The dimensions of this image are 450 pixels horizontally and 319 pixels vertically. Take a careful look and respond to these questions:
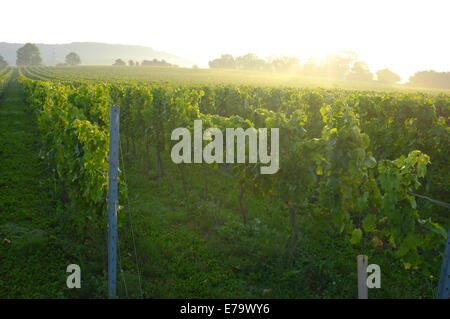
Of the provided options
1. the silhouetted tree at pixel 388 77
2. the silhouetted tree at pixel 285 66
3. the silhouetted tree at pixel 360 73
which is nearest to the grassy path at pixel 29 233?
the silhouetted tree at pixel 360 73

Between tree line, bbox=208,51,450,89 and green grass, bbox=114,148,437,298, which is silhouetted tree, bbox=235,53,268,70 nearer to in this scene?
tree line, bbox=208,51,450,89

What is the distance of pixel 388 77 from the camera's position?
9719cm

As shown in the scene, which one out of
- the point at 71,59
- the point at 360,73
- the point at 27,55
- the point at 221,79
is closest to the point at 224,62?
the point at 360,73

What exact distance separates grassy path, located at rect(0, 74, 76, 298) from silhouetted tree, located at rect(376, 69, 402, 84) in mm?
103929

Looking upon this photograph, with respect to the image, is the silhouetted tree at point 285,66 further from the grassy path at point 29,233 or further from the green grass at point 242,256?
the green grass at point 242,256

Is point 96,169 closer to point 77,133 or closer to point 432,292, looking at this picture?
point 77,133

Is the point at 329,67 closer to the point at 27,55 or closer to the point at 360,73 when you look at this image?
the point at 360,73

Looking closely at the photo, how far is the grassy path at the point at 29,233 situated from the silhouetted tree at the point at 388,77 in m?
104

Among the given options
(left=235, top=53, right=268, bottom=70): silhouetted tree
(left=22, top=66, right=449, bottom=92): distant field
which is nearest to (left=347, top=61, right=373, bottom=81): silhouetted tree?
(left=22, top=66, right=449, bottom=92): distant field

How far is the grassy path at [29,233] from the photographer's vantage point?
5.36m

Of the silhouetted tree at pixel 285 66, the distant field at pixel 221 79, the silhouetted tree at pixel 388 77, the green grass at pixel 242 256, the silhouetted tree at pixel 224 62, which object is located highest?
the silhouetted tree at pixel 224 62

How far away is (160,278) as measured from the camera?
5648 millimetres

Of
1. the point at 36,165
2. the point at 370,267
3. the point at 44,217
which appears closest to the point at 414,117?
the point at 370,267
